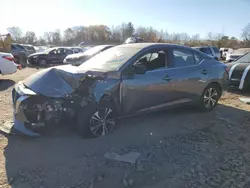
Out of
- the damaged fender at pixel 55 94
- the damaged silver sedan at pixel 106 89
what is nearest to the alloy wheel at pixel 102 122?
the damaged silver sedan at pixel 106 89

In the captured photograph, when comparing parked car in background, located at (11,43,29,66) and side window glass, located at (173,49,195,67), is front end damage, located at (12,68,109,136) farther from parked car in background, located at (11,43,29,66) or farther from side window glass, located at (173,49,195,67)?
parked car in background, located at (11,43,29,66)

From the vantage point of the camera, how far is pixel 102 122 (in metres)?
4.62

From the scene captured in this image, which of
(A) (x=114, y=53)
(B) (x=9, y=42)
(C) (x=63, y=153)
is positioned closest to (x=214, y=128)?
(A) (x=114, y=53)

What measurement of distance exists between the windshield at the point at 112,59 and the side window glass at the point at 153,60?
0.22 m

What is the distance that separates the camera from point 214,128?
5242mm

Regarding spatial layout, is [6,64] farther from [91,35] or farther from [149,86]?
[91,35]

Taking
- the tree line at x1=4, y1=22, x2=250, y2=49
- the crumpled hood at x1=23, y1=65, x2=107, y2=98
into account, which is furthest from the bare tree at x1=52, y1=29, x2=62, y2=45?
the crumpled hood at x1=23, y1=65, x2=107, y2=98

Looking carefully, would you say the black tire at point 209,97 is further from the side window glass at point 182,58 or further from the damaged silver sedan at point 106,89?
the side window glass at point 182,58

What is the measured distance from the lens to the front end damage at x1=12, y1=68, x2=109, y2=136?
430 cm

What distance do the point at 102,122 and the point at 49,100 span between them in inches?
38.6

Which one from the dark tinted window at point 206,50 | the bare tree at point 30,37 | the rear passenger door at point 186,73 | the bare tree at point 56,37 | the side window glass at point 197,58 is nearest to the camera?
the rear passenger door at point 186,73

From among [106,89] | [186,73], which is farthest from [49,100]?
[186,73]

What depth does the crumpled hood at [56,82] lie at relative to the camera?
4.41m

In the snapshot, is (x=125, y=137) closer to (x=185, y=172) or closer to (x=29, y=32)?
(x=185, y=172)
